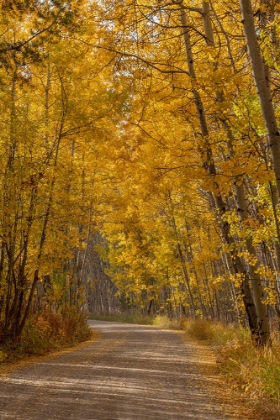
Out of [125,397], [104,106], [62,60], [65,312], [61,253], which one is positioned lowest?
[125,397]

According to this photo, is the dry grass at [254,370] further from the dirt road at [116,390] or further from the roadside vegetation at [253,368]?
the dirt road at [116,390]

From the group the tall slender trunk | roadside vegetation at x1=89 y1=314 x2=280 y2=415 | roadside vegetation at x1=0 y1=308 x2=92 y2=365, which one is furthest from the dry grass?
roadside vegetation at x1=0 y1=308 x2=92 y2=365

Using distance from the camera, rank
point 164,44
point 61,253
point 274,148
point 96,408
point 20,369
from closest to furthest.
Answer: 1. point 274,148
2. point 96,408
3. point 20,369
4. point 164,44
5. point 61,253

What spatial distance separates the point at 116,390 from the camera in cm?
635

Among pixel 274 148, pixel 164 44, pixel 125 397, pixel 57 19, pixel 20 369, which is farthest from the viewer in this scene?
pixel 164 44

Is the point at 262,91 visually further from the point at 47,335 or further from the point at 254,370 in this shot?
the point at 47,335

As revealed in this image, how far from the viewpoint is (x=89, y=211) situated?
15234 mm

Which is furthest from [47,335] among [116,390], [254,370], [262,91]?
[262,91]

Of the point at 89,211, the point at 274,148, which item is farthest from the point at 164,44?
the point at 89,211

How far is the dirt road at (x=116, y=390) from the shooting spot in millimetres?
5129

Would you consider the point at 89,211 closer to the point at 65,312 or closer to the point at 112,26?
the point at 65,312

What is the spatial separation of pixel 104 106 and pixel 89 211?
15.1 ft

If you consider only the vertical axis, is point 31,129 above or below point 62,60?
below

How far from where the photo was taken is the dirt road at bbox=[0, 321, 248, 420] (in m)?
5.13
